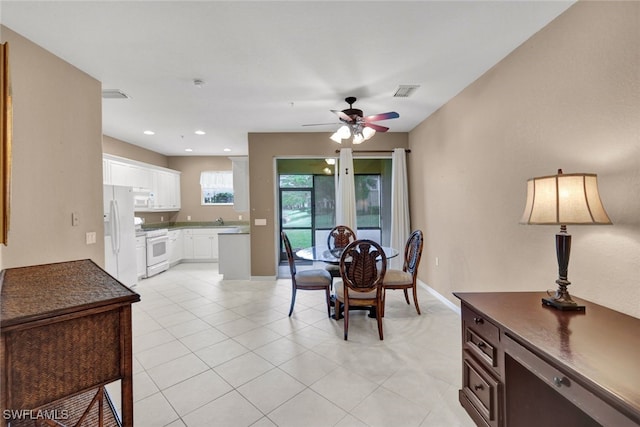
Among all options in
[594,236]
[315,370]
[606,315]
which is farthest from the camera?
[315,370]

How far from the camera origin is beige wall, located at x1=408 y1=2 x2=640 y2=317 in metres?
1.46

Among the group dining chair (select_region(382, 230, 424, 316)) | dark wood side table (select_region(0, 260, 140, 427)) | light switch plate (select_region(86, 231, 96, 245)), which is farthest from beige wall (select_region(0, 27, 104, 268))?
dining chair (select_region(382, 230, 424, 316))

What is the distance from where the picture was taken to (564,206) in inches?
53.9

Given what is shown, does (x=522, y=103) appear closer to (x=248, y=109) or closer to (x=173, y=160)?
(x=248, y=109)

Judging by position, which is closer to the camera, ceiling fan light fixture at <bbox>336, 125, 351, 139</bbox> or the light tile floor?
the light tile floor

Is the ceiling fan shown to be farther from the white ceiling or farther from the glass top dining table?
the glass top dining table

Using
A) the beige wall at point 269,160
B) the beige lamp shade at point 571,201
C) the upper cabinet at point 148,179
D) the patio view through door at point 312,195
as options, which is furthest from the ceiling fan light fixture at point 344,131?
the upper cabinet at point 148,179

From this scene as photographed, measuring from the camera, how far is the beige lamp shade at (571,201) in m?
1.33

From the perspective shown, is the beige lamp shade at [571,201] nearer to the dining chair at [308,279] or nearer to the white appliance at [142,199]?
the dining chair at [308,279]

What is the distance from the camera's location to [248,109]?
3.60 m

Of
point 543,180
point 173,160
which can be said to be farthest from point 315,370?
point 173,160

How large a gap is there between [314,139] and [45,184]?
3.48m

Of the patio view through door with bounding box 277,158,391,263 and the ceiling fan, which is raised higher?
the ceiling fan

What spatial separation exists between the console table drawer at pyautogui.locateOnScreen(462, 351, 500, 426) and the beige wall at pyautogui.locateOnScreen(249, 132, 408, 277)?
3551 millimetres
